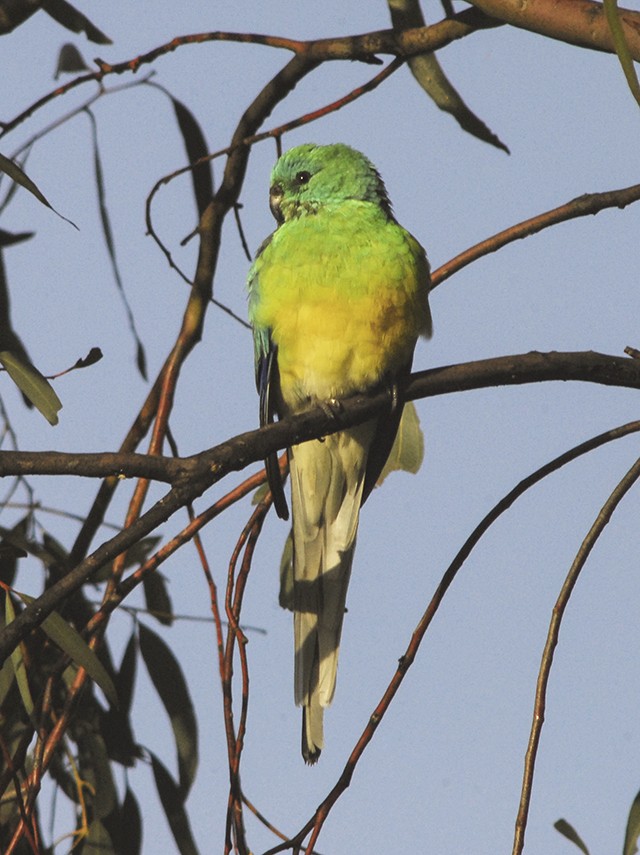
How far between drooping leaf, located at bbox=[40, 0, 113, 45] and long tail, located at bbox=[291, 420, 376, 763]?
1.32 m

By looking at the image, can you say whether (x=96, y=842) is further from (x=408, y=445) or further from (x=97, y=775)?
(x=408, y=445)

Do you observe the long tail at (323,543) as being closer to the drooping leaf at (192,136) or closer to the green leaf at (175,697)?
the green leaf at (175,697)

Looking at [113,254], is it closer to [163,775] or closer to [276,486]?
[276,486]

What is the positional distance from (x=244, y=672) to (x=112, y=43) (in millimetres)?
1979

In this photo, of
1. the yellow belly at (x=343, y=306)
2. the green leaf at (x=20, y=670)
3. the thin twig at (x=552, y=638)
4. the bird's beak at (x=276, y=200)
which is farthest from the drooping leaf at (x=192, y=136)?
the thin twig at (x=552, y=638)

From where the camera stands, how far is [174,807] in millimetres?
3076

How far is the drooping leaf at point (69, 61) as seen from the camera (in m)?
3.52

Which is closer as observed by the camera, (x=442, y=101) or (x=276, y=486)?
(x=276, y=486)

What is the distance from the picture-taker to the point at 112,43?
3.45 m

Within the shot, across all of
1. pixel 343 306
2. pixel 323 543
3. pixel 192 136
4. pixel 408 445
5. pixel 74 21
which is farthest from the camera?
pixel 192 136

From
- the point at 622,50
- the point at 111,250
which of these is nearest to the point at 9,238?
the point at 111,250

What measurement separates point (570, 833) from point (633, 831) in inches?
7.1

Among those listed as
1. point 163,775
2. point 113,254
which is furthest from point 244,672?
point 113,254

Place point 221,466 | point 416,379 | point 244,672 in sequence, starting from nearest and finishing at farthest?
point 221,466, point 416,379, point 244,672
